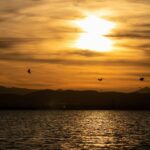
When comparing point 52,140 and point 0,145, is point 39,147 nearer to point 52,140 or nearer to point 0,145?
point 0,145

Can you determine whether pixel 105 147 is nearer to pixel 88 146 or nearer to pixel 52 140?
pixel 88 146

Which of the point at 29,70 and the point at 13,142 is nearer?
the point at 29,70

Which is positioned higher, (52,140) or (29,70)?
(29,70)

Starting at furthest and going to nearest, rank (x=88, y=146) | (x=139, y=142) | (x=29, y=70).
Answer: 1. (x=139, y=142)
2. (x=88, y=146)
3. (x=29, y=70)

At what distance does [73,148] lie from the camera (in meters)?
87.9

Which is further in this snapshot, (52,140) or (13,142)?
(52,140)

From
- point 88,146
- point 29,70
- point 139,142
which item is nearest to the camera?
point 29,70

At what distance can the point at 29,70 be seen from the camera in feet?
279

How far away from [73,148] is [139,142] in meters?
18.1

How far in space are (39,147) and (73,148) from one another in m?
5.66

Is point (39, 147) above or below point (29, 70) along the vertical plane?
below

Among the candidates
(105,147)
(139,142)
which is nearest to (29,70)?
(105,147)

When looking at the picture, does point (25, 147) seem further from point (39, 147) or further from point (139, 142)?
point (139, 142)

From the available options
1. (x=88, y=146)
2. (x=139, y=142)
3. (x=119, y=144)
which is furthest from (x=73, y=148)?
(x=139, y=142)
